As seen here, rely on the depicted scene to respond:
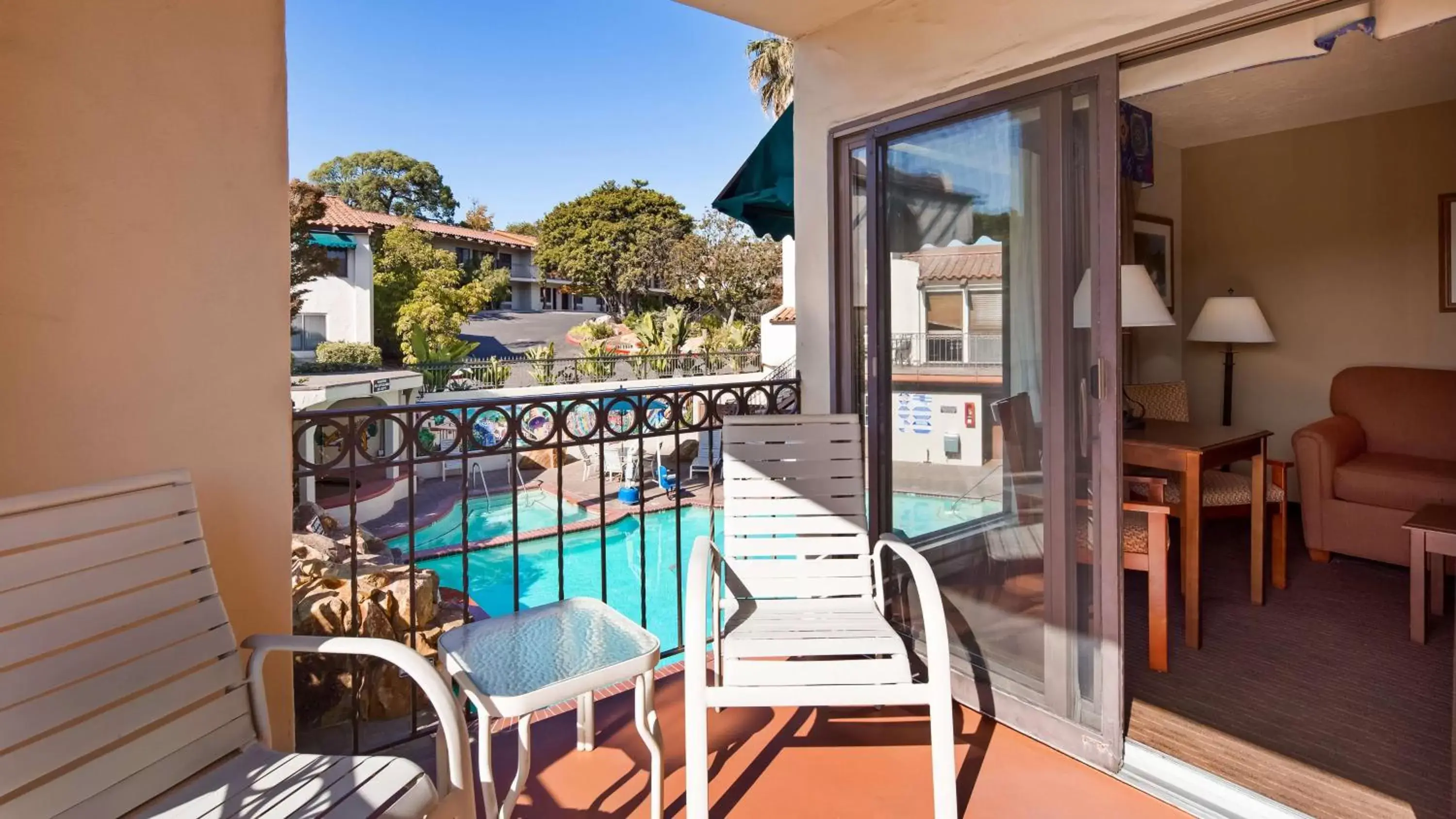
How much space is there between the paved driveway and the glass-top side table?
2422cm

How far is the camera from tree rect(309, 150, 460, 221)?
37.1 meters

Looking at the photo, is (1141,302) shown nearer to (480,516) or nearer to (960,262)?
(960,262)

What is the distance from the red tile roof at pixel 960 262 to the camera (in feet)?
8.31

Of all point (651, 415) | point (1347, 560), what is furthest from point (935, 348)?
point (1347, 560)

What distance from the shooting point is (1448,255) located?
14.1 feet

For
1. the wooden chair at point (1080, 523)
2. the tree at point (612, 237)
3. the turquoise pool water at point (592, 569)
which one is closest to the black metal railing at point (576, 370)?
the turquoise pool water at point (592, 569)

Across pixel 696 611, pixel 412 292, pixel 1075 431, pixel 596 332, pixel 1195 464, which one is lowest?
pixel 696 611

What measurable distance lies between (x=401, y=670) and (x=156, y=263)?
4.10ft

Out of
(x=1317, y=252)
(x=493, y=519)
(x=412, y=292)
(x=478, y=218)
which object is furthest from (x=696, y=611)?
(x=478, y=218)

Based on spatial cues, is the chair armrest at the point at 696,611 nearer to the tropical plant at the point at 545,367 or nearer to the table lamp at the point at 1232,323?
the table lamp at the point at 1232,323

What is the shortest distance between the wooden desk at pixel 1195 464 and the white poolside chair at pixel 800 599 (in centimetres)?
116

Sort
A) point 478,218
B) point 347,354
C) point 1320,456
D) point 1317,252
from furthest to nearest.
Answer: point 478,218 → point 347,354 → point 1317,252 → point 1320,456

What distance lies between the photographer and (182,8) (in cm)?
180

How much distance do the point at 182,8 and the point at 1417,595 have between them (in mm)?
4839
